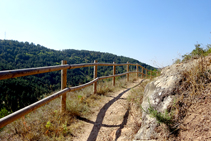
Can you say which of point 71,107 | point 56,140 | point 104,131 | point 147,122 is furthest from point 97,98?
point 147,122

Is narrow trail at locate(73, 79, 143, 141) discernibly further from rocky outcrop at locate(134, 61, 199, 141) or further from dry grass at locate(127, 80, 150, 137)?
rocky outcrop at locate(134, 61, 199, 141)

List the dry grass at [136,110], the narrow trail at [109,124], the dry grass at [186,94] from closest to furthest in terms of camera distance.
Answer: the dry grass at [186,94] < the dry grass at [136,110] < the narrow trail at [109,124]

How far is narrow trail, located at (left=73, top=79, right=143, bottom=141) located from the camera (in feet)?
8.61

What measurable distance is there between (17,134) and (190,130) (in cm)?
299

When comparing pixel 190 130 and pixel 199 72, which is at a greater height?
pixel 199 72

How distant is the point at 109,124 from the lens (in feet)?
10.5

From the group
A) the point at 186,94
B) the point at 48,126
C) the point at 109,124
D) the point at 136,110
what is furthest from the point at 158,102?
the point at 48,126

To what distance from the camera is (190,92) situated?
1.93 metres

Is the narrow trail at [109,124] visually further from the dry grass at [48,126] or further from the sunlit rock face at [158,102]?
the sunlit rock face at [158,102]

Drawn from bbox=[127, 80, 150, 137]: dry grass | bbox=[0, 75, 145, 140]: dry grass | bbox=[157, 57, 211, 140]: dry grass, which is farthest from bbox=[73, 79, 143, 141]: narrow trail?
bbox=[157, 57, 211, 140]: dry grass

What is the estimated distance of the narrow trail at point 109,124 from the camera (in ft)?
8.61

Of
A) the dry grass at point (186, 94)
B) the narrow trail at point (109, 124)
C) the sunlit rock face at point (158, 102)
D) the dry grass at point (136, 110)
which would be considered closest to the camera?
the dry grass at point (186, 94)

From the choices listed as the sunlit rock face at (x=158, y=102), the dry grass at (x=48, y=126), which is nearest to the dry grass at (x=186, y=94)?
the sunlit rock face at (x=158, y=102)

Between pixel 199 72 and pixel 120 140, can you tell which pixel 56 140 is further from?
pixel 199 72
